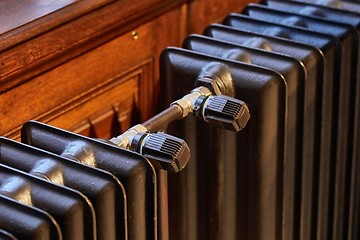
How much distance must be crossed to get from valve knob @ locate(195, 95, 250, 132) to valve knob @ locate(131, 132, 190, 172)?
0.28 feet

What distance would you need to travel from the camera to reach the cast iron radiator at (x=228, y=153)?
839 millimetres

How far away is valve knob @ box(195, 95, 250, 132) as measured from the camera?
967mm

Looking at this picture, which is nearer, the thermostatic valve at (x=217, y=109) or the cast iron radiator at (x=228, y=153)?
the cast iron radiator at (x=228, y=153)

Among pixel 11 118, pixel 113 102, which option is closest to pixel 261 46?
pixel 113 102

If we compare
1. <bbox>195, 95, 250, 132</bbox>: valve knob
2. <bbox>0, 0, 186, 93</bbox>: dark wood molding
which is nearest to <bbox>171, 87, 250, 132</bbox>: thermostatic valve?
<bbox>195, 95, 250, 132</bbox>: valve knob

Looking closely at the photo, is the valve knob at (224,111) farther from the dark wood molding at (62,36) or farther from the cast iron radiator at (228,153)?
the dark wood molding at (62,36)

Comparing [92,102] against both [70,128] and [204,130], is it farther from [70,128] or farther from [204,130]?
[204,130]

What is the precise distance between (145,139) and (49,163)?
0.11 meters

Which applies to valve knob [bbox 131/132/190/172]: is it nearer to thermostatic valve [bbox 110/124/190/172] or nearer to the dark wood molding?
thermostatic valve [bbox 110/124/190/172]

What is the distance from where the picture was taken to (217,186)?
3.59ft

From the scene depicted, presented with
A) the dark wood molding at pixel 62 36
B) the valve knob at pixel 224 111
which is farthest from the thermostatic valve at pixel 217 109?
the dark wood molding at pixel 62 36

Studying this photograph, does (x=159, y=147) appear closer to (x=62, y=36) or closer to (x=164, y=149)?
(x=164, y=149)

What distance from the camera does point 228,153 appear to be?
1079 mm

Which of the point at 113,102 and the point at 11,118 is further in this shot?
the point at 113,102
